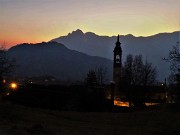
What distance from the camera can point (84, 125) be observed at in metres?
34.8

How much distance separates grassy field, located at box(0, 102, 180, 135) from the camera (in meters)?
28.0

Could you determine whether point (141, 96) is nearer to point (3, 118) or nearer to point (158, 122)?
point (158, 122)

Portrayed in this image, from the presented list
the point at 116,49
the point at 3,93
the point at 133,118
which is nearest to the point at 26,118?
the point at 133,118


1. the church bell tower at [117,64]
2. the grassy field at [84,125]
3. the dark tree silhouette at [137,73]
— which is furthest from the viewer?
the church bell tower at [117,64]

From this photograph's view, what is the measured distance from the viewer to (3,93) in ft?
249

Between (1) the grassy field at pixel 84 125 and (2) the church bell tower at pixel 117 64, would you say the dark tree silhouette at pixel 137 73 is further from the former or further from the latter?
(1) the grassy field at pixel 84 125

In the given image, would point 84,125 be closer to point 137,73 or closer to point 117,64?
point 137,73

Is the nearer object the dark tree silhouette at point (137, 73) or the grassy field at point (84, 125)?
the grassy field at point (84, 125)

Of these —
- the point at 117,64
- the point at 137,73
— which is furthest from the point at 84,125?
the point at 117,64

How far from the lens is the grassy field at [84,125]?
28031mm

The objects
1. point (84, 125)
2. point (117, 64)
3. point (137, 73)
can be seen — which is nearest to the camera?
point (84, 125)

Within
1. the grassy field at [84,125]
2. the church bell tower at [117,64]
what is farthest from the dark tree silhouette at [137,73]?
the grassy field at [84,125]

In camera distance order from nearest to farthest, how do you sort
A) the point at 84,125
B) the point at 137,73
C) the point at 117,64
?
the point at 84,125
the point at 137,73
the point at 117,64

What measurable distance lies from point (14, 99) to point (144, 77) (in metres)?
39.9
